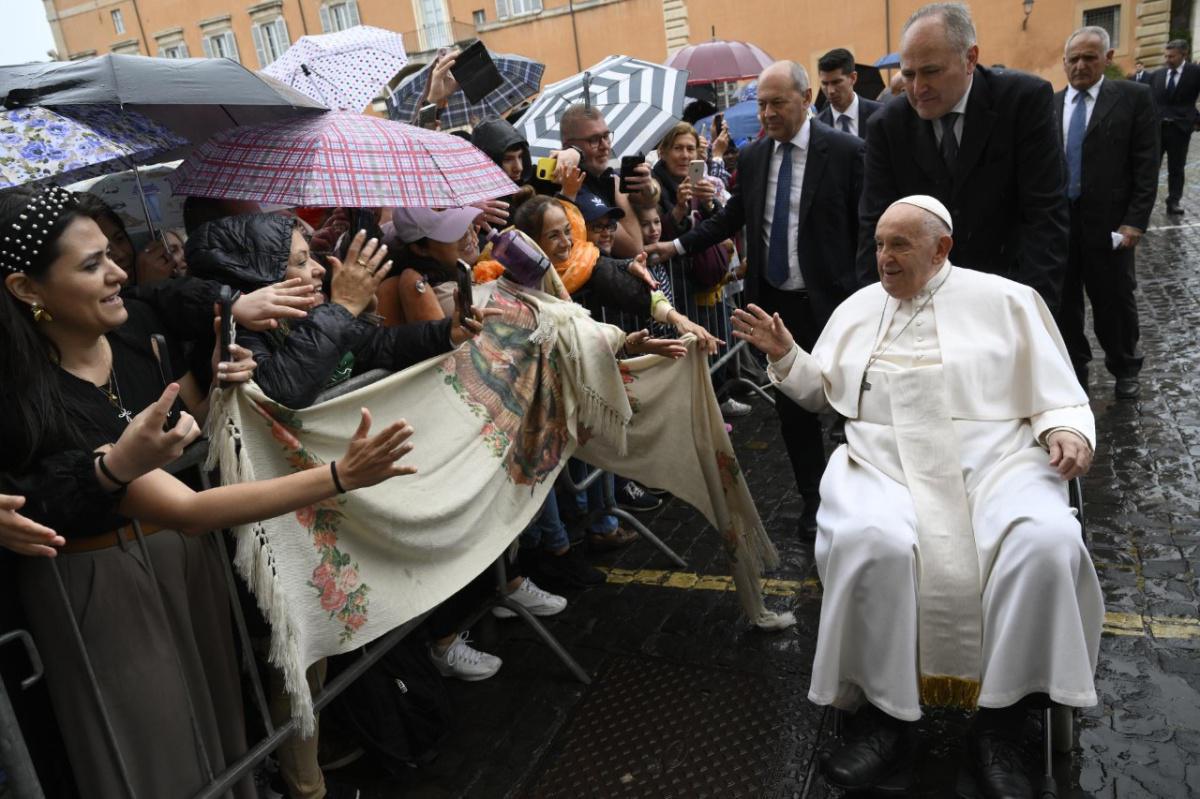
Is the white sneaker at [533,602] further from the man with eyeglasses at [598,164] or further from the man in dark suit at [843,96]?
the man in dark suit at [843,96]

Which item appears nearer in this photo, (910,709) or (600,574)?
(910,709)

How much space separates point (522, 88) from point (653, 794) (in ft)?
20.4

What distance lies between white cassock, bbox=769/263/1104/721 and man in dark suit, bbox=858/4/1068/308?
683mm

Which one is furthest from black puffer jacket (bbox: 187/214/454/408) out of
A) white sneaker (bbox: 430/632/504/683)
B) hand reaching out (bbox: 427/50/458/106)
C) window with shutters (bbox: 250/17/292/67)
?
window with shutters (bbox: 250/17/292/67)

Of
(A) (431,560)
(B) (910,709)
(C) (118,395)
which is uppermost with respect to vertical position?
(C) (118,395)

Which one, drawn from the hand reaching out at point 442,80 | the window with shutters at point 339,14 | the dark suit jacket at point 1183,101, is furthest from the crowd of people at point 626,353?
the window with shutters at point 339,14

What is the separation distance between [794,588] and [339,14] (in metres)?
40.6

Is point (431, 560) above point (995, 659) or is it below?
above

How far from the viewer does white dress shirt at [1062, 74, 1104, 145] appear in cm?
550

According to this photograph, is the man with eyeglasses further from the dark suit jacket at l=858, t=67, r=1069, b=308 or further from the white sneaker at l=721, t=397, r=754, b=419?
the white sneaker at l=721, t=397, r=754, b=419

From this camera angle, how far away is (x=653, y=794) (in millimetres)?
2768

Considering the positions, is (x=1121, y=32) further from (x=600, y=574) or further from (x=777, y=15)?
(x=600, y=574)

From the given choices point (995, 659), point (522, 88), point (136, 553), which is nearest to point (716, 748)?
point (995, 659)

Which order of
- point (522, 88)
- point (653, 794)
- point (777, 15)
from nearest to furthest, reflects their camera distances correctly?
point (653, 794), point (522, 88), point (777, 15)
